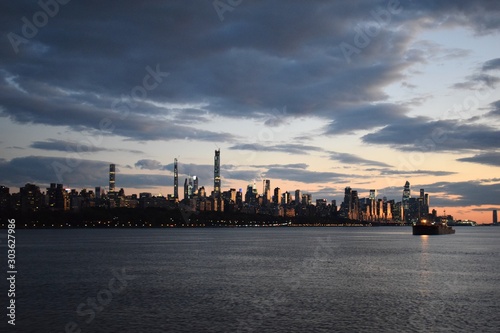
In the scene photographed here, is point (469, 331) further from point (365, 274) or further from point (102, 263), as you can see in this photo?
point (102, 263)

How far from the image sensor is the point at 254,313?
176 ft

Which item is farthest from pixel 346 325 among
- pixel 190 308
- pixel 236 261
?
pixel 236 261

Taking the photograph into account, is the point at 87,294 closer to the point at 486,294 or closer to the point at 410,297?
the point at 410,297

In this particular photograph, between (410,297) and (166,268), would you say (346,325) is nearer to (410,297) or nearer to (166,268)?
(410,297)

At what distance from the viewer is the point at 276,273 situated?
9000 cm

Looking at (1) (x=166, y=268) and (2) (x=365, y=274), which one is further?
(1) (x=166, y=268)

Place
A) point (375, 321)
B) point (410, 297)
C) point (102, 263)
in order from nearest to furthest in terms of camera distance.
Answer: point (375, 321) → point (410, 297) → point (102, 263)

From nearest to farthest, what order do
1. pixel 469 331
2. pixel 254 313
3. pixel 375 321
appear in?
pixel 469 331 < pixel 375 321 < pixel 254 313

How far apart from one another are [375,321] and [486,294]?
23.8m

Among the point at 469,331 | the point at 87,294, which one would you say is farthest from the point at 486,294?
the point at 87,294

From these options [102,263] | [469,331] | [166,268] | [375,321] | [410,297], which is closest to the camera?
[469,331]

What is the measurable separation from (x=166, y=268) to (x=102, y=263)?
774 inches

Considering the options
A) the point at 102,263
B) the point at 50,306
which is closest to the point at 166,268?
the point at 102,263

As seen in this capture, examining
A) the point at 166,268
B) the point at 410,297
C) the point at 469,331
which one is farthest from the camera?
the point at 166,268
